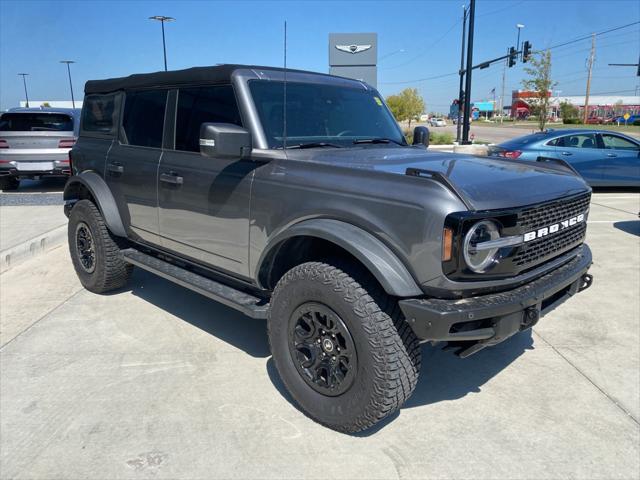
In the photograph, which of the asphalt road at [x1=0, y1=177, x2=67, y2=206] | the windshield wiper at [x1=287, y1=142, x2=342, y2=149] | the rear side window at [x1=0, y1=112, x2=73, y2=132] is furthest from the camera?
the rear side window at [x1=0, y1=112, x2=73, y2=132]

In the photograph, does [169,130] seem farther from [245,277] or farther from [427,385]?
[427,385]

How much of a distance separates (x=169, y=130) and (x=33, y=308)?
86.7 inches

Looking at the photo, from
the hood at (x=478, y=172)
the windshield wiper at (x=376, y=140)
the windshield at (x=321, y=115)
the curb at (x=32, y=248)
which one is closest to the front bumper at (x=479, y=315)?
the hood at (x=478, y=172)

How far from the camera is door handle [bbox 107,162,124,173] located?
455 centimetres

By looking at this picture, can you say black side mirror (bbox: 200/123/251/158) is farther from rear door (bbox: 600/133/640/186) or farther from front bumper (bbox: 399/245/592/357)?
rear door (bbox: 600/133/640/186)

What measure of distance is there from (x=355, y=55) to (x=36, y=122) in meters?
13.7

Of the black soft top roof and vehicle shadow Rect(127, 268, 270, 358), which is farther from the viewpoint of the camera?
vehicle shadow Rect(127, 268, 270, 358)

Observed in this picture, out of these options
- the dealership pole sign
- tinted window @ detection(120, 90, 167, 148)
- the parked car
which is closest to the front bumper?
tinted window @ detection(120, 90, 167, 148)

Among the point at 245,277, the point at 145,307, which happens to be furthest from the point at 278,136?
the point at 145,307

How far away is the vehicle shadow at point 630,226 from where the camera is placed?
7827 mm

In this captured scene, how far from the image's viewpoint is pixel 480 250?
8.20 feet

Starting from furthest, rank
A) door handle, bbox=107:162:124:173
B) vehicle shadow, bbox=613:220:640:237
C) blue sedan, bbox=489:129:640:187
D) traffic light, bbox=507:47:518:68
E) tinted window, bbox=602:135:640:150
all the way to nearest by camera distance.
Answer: traffic light, bbox=507:47:518:68
tinted window, bbox=602:135:640:150
blue sedan, bbox=489:129:640:187
vehicle shadow, bbox=613:220:640:237
door handle, bbox=107:162:124:173

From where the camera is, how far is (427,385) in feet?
11.5

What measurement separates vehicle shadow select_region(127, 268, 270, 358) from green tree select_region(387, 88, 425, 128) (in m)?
42.2
